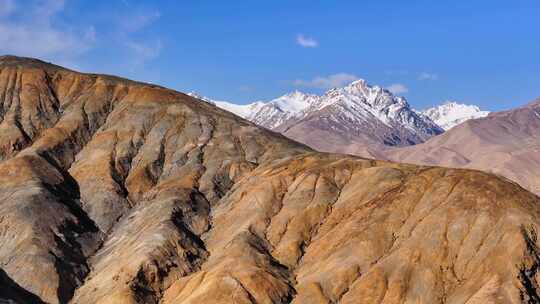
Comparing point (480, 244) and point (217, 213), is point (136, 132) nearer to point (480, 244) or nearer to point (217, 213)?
point (217, 213)

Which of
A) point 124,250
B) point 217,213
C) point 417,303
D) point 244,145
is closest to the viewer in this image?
point 417,303

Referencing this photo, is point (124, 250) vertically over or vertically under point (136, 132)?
under

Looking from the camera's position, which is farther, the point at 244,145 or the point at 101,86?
the point at 101,86

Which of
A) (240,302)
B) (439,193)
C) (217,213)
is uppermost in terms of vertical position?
(439,193)

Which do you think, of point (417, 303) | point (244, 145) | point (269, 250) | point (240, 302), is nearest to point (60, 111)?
point (244, 145)

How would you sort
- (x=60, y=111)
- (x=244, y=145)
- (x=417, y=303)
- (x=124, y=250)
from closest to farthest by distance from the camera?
(x=417, y=303) < (x=124, y=250) < (x=244, y=145) < (x=60, y=111)

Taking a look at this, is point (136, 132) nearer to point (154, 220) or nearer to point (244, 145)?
point (244, 145)
